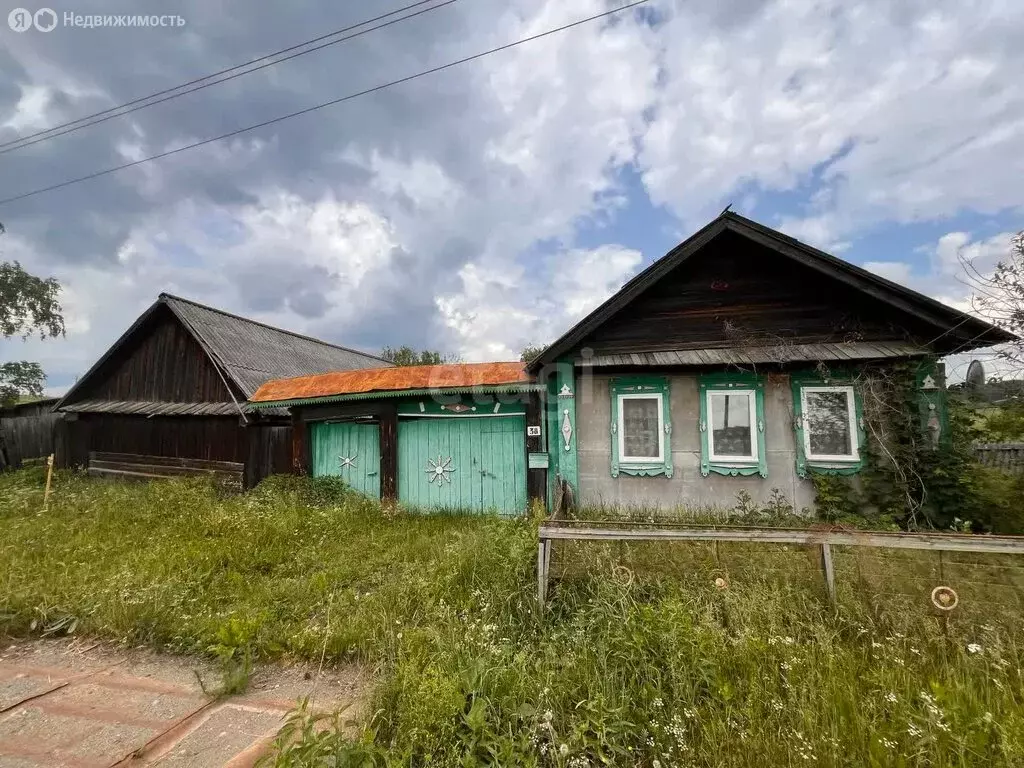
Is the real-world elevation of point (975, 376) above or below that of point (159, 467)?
above

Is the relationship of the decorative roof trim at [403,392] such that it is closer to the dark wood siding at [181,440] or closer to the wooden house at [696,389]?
the wooden house at [696,389]

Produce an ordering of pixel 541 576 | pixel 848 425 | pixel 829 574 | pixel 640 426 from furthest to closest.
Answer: pixel 640 426 → pixel 848 425 → pixel 541 576 → pixel 829 574

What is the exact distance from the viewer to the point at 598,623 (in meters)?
3.04

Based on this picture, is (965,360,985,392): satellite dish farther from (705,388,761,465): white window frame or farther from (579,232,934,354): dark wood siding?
(705,388,761,465): white window frame

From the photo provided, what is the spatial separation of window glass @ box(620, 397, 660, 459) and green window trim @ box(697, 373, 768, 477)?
0.69 meters

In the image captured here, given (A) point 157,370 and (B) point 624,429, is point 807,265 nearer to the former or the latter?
(B) point 624,429

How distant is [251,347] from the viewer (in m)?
12.6

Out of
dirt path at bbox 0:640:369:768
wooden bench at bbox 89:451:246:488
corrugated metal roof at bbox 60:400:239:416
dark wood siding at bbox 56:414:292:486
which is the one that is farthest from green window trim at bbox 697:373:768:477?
corrugated metal roof at bbox 60:400:239:416

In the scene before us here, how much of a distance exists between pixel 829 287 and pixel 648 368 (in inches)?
119

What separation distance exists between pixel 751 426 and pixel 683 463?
45.5 inches

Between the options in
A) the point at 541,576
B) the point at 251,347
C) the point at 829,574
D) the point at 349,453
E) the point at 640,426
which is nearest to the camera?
the point at 829,574

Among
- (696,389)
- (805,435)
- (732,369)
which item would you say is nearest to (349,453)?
(696,389)

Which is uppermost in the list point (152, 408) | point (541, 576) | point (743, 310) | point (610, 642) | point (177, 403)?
point (743, 310)

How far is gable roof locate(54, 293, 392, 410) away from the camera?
1076 centimetres
